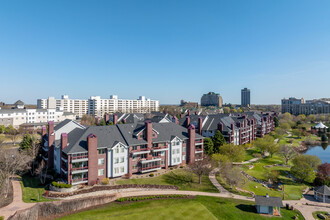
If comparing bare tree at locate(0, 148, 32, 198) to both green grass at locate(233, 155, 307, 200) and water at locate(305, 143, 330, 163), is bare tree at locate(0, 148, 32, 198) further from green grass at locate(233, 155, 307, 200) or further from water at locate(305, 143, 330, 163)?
water at locate(305, 143, 330, 163)

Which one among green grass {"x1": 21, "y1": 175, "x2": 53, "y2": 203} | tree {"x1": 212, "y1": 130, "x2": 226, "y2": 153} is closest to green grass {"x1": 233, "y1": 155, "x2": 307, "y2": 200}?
tree {"x1": 212, "y1": 130, "x2": 226, "y2": 153}

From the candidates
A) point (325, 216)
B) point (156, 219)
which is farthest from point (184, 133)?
point (325, 216)

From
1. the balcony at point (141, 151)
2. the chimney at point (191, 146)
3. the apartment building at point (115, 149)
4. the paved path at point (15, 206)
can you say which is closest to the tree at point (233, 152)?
the apartment building at point (115, 149)

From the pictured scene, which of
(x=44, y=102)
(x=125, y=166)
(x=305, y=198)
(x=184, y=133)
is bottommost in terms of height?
(x=305, y=198)

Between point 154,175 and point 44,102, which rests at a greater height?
point 44,102

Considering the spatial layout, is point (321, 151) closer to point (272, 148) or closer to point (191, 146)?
point (272, 148)

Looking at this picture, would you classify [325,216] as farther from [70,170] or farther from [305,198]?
[70,170]

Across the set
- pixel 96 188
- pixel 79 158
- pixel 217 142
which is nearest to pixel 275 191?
pixel 217 142
